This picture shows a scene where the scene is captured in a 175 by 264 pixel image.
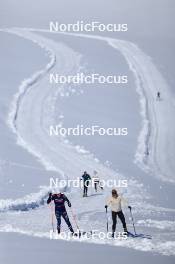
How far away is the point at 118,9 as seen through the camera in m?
4.79

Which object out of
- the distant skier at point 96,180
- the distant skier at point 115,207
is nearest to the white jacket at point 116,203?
the distant skier at point 115,207

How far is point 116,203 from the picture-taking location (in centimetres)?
464

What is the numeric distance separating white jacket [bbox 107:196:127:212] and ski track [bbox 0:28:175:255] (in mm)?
95

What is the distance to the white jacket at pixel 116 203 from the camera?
464 cm

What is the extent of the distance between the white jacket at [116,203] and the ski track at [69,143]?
0.09m

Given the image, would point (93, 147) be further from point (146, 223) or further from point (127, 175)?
point (146, 223)

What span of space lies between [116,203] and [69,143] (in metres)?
0.74

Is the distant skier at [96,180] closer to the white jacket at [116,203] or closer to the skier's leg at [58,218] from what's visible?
the white jacket at [116,203]

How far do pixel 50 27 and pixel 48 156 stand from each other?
124 centimetres

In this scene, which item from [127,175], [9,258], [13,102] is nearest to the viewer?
[9,258]

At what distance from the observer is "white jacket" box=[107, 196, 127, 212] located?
4.64 m

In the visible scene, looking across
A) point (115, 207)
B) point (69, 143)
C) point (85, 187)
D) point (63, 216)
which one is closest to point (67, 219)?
point (63, 216)

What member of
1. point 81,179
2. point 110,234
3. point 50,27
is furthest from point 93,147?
point 50,27

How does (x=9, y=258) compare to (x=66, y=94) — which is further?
(x=66, y=94)
